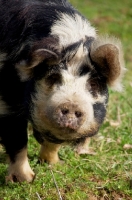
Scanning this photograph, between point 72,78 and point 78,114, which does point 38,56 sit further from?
point 78,114

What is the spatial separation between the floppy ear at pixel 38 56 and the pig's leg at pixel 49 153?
1.00 meters

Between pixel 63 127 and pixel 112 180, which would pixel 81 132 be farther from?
pixel 112 180

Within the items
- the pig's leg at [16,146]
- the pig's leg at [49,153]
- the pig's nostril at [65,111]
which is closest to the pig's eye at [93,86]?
the pig's nostril at [65,111]

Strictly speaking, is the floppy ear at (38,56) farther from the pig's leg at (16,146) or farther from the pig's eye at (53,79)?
the pig's leg at (16,146)

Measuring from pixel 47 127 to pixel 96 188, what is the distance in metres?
0.90

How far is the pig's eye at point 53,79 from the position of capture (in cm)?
403

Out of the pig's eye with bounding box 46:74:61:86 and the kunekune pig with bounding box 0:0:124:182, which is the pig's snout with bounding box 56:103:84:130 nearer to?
the kunekune pig with bounding box 0:0:124:182

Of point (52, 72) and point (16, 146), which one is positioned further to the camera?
point (16, 146)

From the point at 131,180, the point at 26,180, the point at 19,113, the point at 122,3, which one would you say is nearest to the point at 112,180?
the point at 131,180

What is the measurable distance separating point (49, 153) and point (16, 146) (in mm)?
460

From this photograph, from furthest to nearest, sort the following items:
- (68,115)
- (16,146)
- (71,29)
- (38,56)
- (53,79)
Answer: (16,146) < (71,29) < (53,79) < (38,56) < (68,115)

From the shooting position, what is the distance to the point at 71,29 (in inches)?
166

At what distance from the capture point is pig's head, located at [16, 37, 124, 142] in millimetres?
3920

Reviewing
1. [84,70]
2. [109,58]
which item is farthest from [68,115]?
[109,58]
